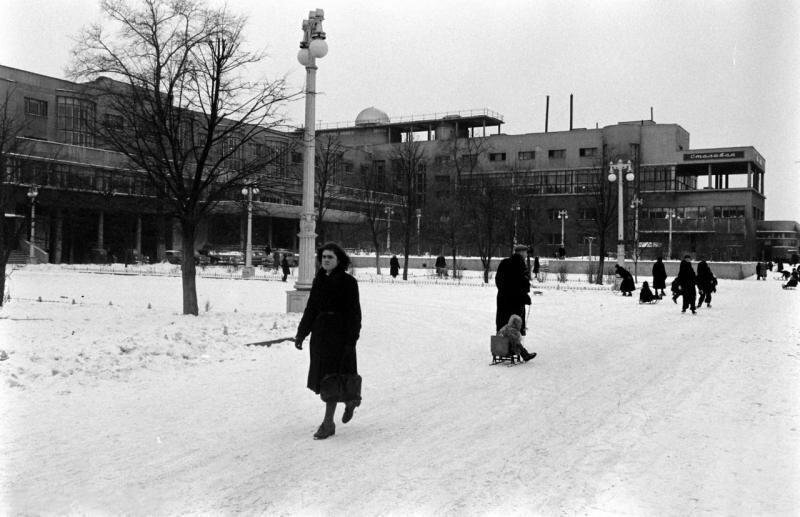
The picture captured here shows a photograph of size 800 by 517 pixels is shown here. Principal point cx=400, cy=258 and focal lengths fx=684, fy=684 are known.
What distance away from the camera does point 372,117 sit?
344 ft

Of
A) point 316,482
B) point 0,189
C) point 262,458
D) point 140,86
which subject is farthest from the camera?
point 0,189

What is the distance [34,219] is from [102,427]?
1196cm

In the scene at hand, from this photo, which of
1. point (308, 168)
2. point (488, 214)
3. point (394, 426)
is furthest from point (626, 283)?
point (394, 426)

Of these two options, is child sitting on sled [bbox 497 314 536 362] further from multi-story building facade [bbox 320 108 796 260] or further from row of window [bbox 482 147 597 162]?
→ row of window [bbox 482 147 597 162]

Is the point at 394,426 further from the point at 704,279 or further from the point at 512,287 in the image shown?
the point at 704,279

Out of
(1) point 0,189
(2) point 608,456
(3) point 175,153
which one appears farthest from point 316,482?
(1) point 0,189

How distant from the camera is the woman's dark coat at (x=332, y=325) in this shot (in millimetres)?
6426

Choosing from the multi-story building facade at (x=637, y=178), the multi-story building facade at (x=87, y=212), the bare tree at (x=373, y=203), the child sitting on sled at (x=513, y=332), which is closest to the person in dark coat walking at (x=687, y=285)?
→ the child sitting on sled at (x=513, y=332)

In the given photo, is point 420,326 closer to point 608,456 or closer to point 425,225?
point 608,456

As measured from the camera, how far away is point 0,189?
15453 millimetres

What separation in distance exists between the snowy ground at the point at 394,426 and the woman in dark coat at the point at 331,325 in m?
0.62

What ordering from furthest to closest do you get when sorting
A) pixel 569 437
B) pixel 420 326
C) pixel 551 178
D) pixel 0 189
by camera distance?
pixel 551 178 → pixel 420 326 → pixel 0 189 → pixel 569 437

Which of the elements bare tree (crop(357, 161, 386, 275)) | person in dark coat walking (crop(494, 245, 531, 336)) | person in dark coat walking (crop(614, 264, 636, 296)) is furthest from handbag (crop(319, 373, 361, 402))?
bare tree (crop(357, 161, 386, 275))

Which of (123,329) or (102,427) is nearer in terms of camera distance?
(102,427)
